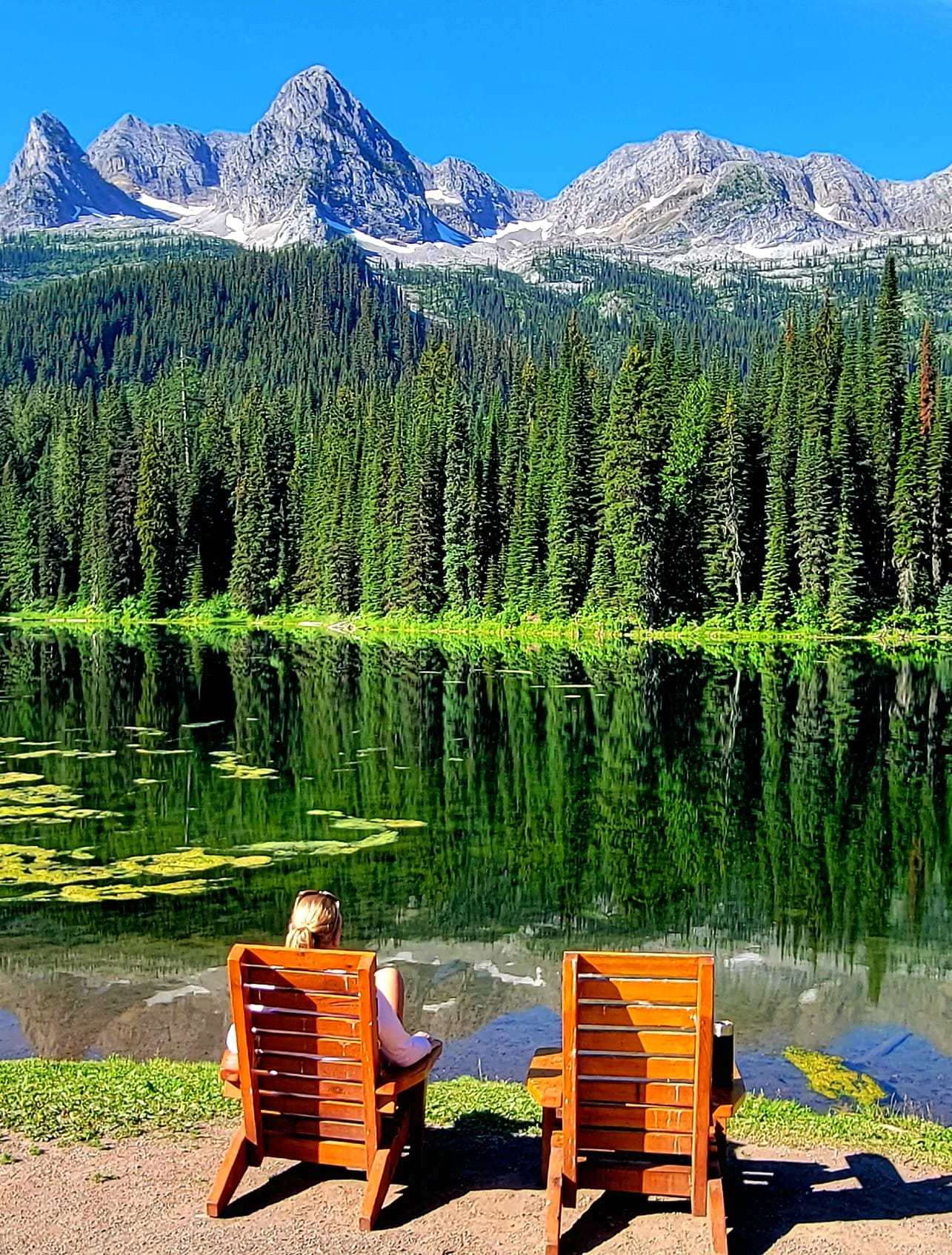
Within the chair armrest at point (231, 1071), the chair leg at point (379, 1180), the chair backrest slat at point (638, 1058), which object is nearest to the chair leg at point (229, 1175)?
the chair armrest at point (231, 1071)

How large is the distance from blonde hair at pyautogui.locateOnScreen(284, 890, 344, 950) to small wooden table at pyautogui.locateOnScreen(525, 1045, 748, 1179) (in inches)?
62.5

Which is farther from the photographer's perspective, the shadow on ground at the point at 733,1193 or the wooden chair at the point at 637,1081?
the shadow on ground at the point at 733,1193

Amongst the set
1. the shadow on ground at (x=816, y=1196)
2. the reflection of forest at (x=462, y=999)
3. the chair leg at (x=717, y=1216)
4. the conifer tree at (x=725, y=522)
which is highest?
the conifer tree at (x=725, y=522)

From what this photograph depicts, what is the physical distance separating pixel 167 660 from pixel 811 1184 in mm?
61004

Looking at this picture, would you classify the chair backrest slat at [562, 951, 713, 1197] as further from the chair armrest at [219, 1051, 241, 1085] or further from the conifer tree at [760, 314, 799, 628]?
the conifer tree at [760, 314, 799, 628]

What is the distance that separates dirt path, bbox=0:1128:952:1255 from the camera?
7.25m

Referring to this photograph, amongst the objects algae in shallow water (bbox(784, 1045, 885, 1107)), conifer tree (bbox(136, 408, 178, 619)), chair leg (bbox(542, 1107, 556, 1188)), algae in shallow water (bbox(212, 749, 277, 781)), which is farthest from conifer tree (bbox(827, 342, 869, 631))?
chair leg (bbox(542, 1107, 556, 1188))

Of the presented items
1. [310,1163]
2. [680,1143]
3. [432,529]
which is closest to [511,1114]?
[310,1163]

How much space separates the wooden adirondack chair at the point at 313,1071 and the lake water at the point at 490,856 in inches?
172

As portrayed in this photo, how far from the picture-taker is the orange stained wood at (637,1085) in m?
7.11

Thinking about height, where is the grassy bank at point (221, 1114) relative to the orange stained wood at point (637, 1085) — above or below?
below

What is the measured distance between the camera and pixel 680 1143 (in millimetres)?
7371

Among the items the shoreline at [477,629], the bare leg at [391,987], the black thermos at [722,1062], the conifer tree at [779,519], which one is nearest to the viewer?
the black thermos at [722,1062]

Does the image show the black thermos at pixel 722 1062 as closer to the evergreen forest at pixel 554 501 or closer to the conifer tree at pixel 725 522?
the evergreen forest at pixel 554 501
